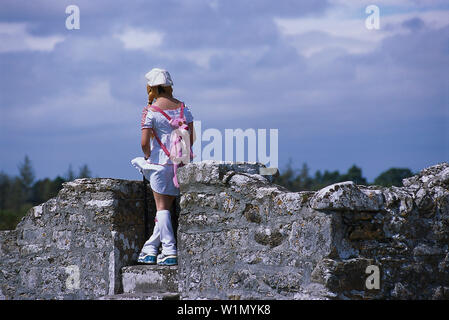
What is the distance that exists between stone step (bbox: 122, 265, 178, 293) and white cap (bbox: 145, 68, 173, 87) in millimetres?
1808

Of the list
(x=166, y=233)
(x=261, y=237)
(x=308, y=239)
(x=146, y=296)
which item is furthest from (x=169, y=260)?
(x=308, y=239)

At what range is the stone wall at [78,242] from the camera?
712cm

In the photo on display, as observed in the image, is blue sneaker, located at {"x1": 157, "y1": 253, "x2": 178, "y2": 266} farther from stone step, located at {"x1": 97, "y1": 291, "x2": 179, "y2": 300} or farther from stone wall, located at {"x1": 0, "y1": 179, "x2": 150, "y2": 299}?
stone wall, located at {"x1": 0, "y1": 179, "x2": 150, "y2": 299}

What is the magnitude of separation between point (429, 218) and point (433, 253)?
311 mm

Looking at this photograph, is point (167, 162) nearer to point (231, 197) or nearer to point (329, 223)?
point (231, 197)

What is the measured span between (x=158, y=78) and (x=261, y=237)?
2.07 metres

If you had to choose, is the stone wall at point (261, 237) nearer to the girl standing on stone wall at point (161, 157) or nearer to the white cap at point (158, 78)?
the girl standing on stone wall at point (161, 157)

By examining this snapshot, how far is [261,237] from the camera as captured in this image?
6203 mm

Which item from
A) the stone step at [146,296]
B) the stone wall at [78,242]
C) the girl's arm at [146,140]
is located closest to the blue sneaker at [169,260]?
the stone step at [146,296]

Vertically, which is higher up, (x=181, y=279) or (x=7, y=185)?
(x=7, y=185)

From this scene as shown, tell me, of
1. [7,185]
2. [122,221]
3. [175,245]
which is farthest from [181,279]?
[7,185]
